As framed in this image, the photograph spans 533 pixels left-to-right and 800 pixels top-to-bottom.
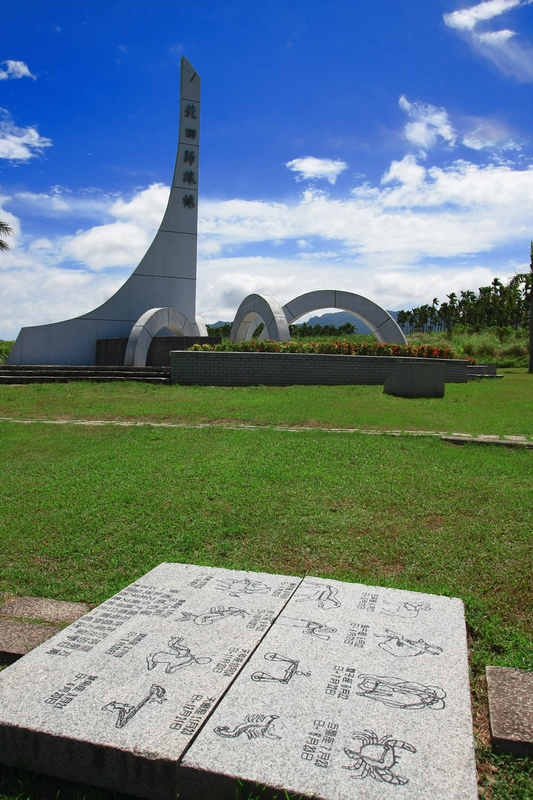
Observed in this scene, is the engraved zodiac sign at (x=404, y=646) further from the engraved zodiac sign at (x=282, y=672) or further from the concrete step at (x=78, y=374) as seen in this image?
the concrete step at (x=78, y=374)

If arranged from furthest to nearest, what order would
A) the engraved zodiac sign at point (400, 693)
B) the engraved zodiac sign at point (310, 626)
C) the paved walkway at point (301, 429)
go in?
the paved walkway at point (301, 429) < the engraved zodiac sign at point (310, 626) < the engraved zodiac sign at point (400, 693)

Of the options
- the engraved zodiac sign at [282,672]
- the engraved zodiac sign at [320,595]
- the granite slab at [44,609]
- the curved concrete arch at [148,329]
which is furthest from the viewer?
the curved concrete arch at [148,329]

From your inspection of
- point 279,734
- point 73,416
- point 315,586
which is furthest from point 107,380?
point 279,734

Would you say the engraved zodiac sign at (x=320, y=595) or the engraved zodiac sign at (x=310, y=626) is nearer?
the engraved zodiac sign at (x=310, y=626)

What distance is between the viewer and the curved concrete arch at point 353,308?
18734mm

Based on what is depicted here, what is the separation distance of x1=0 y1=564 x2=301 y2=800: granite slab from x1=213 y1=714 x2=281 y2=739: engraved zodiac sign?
0.30 ft

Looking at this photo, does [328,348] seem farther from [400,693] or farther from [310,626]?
[400,693]

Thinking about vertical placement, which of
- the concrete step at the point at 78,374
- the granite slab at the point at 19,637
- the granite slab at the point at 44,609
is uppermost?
the concrete step at the point at 78,374

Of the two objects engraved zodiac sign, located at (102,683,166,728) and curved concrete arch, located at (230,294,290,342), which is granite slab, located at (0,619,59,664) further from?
curved concrete arch, located at (230,294,290,342)

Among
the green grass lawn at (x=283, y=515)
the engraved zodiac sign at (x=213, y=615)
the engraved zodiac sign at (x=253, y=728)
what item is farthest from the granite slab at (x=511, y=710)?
the engraved zodiac sign at (x=213, y=615)

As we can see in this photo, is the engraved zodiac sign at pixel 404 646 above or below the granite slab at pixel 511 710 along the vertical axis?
above

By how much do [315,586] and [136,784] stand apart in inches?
49.7

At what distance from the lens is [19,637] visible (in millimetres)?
2334

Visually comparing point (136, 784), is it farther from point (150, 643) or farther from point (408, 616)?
point (408, 616)
